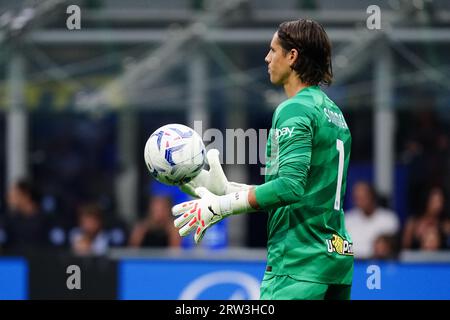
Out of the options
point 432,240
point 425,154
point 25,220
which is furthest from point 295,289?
point 425,154

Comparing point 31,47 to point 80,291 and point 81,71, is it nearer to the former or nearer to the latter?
point 81,71

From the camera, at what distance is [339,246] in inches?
166

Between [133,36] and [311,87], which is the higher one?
[133,36]

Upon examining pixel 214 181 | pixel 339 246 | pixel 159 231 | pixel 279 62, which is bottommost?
pixel 159 231

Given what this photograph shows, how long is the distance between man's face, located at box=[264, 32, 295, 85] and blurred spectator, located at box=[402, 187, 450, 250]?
4.69 metres

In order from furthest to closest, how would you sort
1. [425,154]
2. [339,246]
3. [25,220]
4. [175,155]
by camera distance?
1. [425,154]
2. [25,220]
3. [175,155]
4. [339,246]

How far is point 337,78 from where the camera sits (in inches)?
388

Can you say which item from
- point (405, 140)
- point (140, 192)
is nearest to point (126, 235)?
point (140, 192)

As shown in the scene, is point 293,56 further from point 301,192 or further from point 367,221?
point 367,221

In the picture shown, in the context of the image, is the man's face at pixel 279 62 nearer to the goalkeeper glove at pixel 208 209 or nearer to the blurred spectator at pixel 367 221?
the goalkeeper glove at pixel 208 209

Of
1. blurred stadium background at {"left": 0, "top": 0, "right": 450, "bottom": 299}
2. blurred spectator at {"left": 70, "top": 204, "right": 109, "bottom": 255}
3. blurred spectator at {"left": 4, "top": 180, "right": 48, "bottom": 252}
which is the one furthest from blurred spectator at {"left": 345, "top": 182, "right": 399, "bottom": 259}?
blurred spectator at {"left": 4, "top": 180, "right": 48, "bottom": 252}

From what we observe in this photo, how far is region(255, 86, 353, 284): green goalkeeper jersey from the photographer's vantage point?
4086 millimetres

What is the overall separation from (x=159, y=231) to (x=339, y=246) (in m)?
4.84

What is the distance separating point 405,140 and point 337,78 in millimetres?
943
